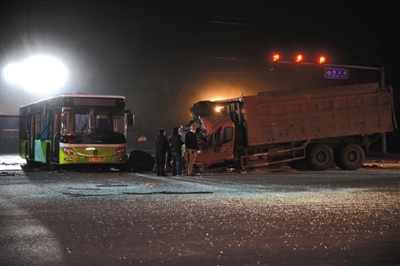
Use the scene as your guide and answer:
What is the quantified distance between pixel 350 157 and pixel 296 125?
290 cm

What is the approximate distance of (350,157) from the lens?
76.4 feet

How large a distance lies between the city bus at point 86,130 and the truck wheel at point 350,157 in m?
9.18

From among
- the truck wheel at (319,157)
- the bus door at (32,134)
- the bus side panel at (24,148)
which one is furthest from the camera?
the bus side panel at (24,148)

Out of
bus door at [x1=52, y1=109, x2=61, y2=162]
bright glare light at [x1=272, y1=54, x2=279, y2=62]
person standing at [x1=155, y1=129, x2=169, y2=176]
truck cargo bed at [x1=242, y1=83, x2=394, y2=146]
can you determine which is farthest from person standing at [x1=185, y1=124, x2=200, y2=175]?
bright glare light at [x1=272, y1=54, x2=279, y2=62]

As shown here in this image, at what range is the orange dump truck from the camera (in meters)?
22.1

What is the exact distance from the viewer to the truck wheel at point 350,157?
2314 cm

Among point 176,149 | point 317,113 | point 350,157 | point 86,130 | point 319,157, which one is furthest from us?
point 350,157

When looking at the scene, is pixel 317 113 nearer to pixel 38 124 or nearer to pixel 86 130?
pixel 86 130

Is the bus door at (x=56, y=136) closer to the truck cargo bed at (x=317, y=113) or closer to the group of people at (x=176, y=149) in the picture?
A: the group of people at (x=176, y=149)

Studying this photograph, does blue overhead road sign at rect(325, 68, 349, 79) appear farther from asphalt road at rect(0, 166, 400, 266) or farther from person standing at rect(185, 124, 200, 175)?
asphalt road at rect(0, 166, 400, 266)

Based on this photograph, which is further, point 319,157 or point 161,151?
point 319,157

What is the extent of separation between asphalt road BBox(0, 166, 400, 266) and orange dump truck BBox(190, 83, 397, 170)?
7905 millimetres

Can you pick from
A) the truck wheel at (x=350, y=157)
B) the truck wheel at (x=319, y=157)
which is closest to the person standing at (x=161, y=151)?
the truck wheel at (x=319, y=157)

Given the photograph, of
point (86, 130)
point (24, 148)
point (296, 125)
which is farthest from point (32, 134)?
point (296, 125)
